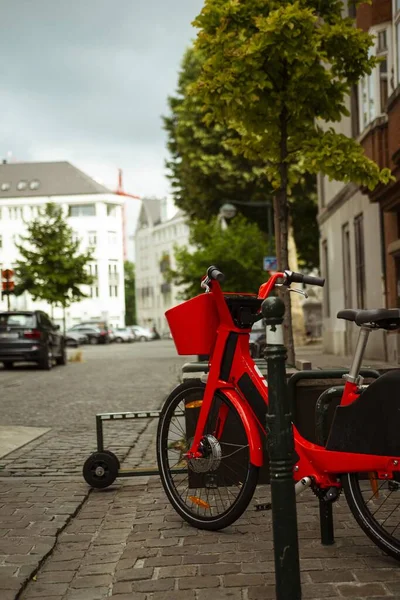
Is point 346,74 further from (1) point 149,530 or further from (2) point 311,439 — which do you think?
(1) point 149,530

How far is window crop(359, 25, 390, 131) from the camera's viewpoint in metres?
16.3

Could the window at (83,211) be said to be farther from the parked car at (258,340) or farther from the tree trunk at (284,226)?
the tree trunk at (284,226)

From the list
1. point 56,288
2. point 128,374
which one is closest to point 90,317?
point 56,288

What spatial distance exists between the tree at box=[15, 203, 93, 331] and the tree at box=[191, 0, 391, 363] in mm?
27193

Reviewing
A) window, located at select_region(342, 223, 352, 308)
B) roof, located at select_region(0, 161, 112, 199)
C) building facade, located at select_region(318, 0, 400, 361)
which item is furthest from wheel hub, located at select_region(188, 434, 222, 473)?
roof, located at select_region(0, 161, 112, 199)

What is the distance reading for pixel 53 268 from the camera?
37.5 metres

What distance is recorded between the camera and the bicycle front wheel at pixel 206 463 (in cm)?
442

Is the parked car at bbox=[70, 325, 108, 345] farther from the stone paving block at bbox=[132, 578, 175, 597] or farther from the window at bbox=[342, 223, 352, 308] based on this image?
the stone paving block at bbox=[132, 578, 175, 597]

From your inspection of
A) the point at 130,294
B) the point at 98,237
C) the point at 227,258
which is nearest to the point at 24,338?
the point at 227,258

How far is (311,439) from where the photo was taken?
18.2ft

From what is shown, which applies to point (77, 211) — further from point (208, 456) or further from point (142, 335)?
point (208, 456)

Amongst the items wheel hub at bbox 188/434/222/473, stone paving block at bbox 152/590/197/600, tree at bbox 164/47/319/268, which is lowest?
stone paving block at bbox 152/590/197/600

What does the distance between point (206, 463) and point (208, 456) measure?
4 centimetres

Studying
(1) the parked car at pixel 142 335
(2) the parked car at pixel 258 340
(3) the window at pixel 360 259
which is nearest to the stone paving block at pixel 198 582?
(2) the parked car at pixel 258 340
